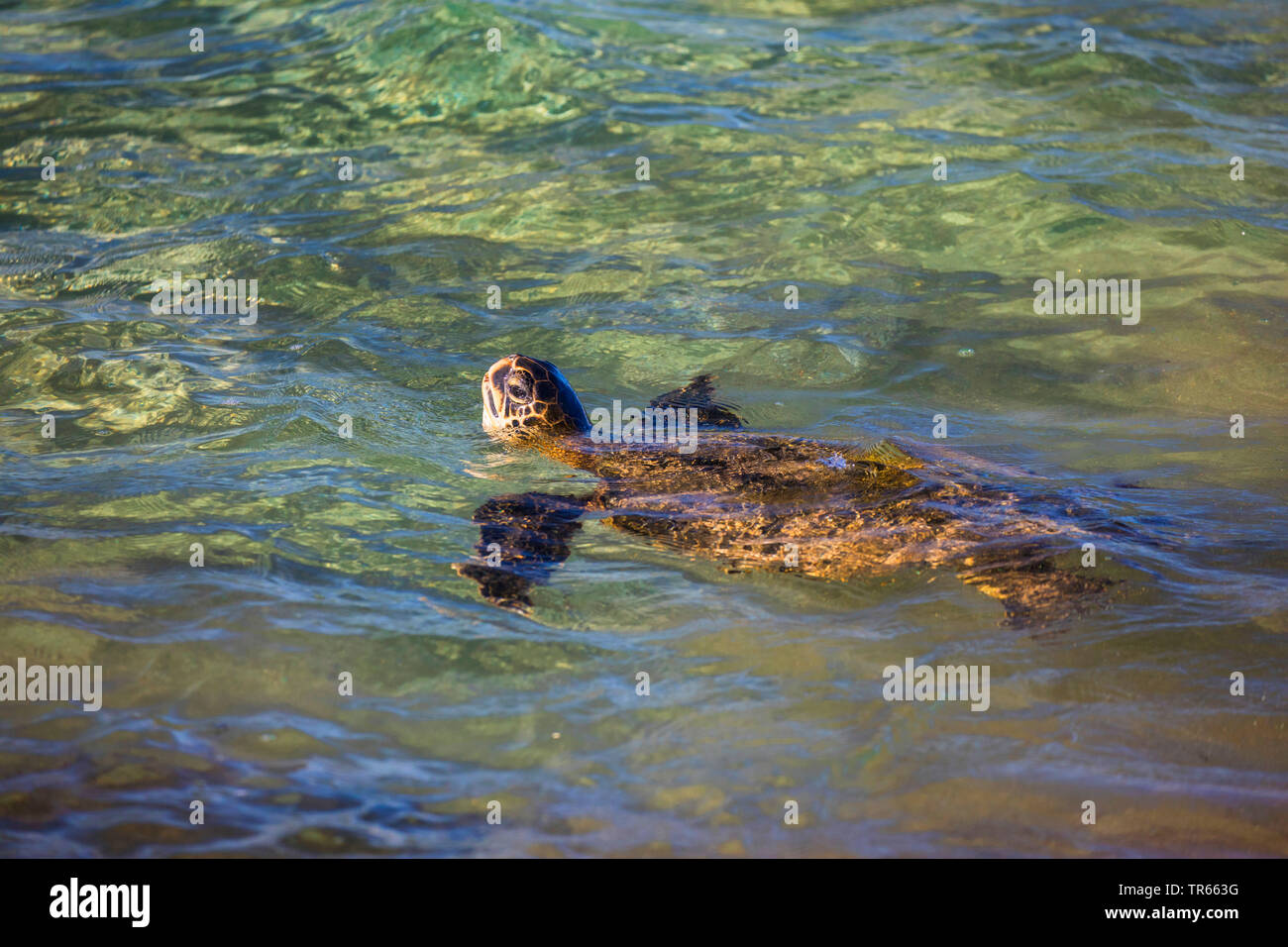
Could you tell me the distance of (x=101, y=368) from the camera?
6.49 metres

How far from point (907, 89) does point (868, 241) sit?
10.4ft

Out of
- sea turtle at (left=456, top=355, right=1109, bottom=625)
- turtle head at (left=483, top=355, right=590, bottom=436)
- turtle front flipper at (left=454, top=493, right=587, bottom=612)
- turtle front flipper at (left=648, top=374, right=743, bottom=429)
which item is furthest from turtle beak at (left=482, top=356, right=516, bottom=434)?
turtle front flipper at (left=648, top=374, right=743, bottom=429)

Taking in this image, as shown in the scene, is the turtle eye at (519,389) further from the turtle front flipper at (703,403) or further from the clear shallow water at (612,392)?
the turtle front flipper at (703,403)

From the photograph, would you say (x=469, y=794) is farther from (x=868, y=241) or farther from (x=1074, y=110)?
(x=1074, y=110)

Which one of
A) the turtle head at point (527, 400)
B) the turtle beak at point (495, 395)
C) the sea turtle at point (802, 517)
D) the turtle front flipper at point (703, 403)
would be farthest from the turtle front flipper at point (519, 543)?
the turtle front flipper at point (703, 403)

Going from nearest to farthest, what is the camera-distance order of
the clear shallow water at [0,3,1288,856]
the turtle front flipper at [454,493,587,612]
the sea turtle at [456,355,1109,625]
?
the clear shallow water at [0,3,1288,856]
the turtle front flipper at [454,493,587,612]
the sea turtle at [456,355,1109,625]

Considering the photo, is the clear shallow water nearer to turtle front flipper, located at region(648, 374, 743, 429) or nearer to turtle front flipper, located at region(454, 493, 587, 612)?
turtle front flipper, located at region(454, 493, 587, 612)

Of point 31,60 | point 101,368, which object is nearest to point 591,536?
point 101,368

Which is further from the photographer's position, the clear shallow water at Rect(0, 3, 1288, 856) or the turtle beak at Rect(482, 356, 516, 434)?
the turtle beak at Rect(482, 356, 516, 434)

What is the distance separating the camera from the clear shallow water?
3.56m

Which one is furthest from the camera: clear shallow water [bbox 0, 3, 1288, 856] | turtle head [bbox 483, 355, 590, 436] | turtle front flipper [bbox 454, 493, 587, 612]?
turtle head [bbox 483, 355, 590, 436]

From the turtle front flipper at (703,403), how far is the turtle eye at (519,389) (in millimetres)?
942

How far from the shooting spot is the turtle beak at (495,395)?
5926 millimetres

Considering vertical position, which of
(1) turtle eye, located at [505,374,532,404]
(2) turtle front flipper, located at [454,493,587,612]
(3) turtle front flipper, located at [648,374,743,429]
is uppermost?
(1) turtle eye, located at [505,374,532,404]
